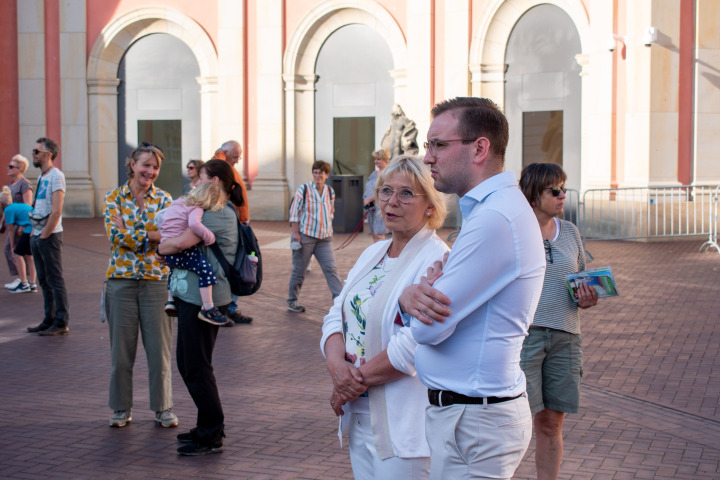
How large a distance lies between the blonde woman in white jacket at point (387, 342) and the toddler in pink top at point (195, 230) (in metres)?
1.91

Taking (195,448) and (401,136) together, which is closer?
(195,448)

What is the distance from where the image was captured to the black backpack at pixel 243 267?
17.0 feet

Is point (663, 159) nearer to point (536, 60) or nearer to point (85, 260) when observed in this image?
point (536, 60)

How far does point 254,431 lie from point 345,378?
271 cm

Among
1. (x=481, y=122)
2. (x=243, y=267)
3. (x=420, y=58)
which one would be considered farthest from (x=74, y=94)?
(x=481, y=122)

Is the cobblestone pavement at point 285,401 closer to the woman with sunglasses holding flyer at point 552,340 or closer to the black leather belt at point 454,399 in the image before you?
the woman with sunglasses holding flyer at point 552,340

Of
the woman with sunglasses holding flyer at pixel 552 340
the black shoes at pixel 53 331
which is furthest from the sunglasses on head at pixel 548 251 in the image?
the black shoes at pixel 53 331

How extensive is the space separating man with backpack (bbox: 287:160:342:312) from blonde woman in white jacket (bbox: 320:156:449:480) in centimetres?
653

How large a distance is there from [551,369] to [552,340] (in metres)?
0.13

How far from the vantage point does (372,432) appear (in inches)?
118

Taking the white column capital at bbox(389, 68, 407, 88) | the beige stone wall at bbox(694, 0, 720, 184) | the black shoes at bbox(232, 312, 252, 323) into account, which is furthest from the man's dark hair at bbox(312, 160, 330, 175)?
the white column capital at bbox(389, 68, 407, 88)

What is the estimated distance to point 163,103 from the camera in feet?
78.7

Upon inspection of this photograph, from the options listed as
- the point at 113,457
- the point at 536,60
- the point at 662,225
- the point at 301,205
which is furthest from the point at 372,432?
the point at 536,60

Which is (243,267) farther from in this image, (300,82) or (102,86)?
(102,86)
